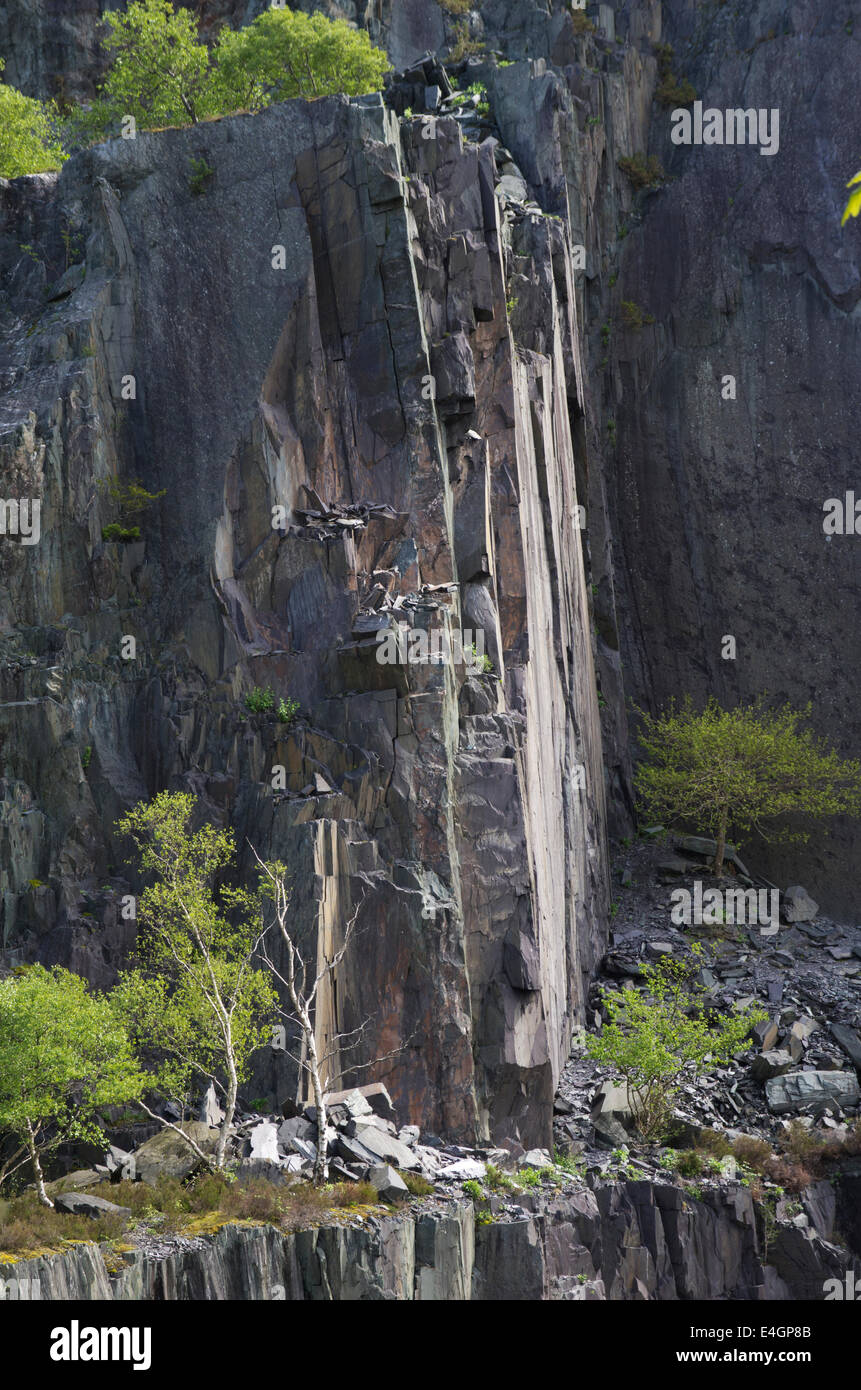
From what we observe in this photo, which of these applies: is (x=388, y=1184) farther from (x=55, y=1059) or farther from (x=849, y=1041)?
(x=849, y=1041)

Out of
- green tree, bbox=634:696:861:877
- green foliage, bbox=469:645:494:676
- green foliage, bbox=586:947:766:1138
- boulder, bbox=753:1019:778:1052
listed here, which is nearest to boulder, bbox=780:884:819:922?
green tree, bbox=634:696:861:877

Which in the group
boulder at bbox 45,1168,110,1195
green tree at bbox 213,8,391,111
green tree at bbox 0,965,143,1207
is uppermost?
green tree at bbox 213,8,391,111

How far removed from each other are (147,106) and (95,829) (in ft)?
81.6

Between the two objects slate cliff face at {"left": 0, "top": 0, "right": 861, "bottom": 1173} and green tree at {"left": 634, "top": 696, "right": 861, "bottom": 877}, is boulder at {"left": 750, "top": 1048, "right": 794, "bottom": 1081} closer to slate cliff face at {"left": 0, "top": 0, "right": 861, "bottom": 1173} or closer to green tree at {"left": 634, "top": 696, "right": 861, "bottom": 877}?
slate cliff face at {"left": 0, "top": 0, "right": 861, "bottom": 1173}

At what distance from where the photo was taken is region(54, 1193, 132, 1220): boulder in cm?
2184

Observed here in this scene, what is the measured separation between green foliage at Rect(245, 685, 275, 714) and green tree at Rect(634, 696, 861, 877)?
63.9 feet

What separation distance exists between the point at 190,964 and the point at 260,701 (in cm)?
720

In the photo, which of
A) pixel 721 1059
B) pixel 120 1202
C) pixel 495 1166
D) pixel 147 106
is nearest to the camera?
pixel 120 1202

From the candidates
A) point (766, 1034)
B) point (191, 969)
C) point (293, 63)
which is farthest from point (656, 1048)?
point (293, 63)

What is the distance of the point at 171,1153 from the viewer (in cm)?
2462

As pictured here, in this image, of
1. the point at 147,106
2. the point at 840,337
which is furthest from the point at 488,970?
the point at 840,337
